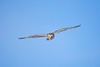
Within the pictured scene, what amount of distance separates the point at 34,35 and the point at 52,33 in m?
1.86

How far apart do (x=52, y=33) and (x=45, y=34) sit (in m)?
0.82

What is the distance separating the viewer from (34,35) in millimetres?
29141

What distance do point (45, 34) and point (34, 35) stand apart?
1.14 m

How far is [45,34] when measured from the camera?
1154 inches

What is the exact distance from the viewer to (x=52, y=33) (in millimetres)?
28938
